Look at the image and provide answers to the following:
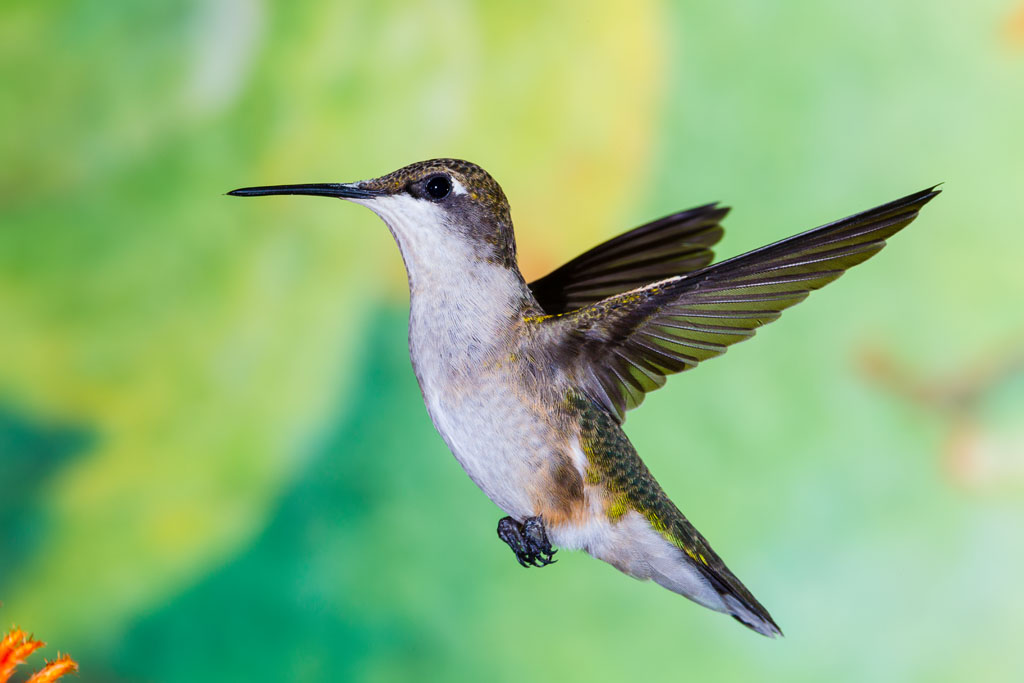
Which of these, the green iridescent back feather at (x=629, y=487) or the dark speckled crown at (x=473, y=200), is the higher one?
the dark speckled crown at (x=473, y=200)

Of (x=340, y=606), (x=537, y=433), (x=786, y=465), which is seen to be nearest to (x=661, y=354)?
(x=537, y=433)

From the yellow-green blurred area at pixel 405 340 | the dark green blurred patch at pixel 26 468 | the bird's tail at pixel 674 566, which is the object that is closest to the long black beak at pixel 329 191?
the bird's tail at pixel 674 566

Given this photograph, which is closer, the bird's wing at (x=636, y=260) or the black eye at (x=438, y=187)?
the black eye at (x=438, y=187)

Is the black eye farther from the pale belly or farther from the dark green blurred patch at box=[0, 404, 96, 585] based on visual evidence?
the dark green blurred patch at box=[0, 404, 96, 585]

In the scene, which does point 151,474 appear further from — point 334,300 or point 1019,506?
point 1019,506

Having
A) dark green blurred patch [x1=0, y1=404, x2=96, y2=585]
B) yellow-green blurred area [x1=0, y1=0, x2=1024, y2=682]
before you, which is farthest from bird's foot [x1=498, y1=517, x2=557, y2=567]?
dark green blurred patch [x1=0, y1=404, x2=96, y2=585]

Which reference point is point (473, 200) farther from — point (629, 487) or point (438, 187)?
point (629, 487)

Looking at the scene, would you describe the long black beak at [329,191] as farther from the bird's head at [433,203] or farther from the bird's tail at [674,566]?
the bird's tail at [674,566]

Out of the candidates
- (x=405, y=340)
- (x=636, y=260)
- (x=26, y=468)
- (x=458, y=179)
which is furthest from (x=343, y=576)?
(x=458, y=179)
